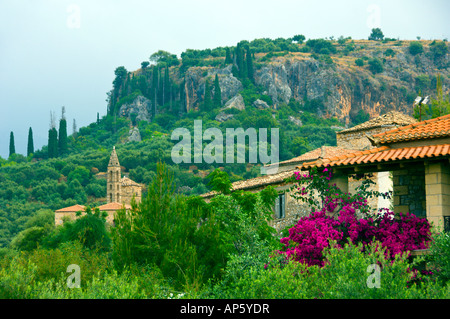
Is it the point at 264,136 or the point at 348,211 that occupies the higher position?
the point at 264,136

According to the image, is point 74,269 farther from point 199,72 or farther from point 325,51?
point 325,51

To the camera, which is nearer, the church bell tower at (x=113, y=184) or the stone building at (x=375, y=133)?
the stone building at (x=375, y=133)

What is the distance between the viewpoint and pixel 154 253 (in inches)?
623

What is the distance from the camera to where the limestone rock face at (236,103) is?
15000cm

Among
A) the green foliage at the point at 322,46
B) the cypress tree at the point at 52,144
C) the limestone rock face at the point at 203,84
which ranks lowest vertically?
the cypress tree at the point at 52,144

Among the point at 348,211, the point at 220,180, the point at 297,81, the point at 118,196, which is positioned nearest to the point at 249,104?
the point at 297,81

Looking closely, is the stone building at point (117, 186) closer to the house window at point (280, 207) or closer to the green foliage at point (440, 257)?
the house window at point (280, 207)

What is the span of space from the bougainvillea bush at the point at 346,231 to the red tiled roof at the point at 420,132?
61.5 inches

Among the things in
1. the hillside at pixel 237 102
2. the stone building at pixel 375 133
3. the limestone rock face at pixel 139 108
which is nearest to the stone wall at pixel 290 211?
the stone building at pixel 375 133

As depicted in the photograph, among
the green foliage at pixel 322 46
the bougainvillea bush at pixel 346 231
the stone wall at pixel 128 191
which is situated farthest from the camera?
the green foliage at pixel 322 46

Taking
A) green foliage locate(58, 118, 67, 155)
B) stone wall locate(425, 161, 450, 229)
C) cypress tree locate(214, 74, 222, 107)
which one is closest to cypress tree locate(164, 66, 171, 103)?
cypress tree locate(214, 74, 222, 107)

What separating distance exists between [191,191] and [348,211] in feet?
267

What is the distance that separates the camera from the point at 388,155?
12617 millimetres

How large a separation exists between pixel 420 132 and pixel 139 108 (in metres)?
163
